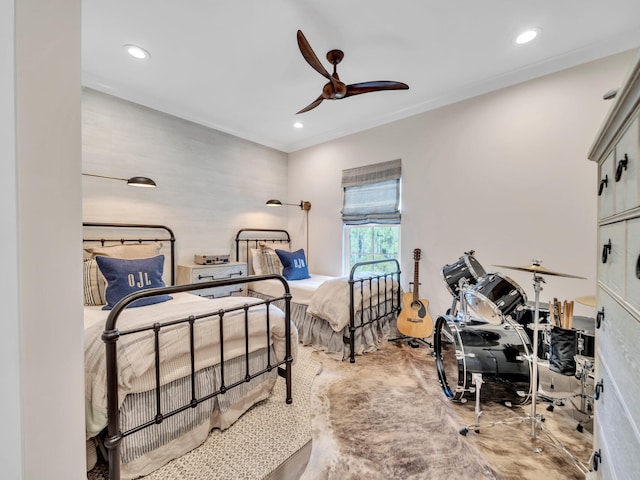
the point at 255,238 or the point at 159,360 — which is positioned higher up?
the point at 255,238

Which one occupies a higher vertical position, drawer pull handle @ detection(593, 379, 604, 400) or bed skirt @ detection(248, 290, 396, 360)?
drawer pull handle @ detection(593, 379, 604, 400)

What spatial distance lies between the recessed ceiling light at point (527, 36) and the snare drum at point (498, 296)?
186 centimetres

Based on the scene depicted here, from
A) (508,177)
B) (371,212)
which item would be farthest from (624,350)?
(371,212)

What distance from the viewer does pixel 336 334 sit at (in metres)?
2.71

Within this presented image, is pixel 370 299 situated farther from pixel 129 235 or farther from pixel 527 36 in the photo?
pixel 129 235

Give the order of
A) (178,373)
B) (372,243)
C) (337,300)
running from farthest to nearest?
(372,243)
(337,300)
(178,373)

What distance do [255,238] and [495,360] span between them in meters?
→ 3.32

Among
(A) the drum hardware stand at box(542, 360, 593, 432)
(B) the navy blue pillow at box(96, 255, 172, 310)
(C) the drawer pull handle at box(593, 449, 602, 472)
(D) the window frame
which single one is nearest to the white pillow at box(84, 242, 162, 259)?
(B) the navy blue pillow at box(96, 255, 172, 310)

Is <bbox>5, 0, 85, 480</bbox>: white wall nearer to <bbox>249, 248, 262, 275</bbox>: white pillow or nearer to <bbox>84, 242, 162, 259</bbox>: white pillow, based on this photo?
<bbox>84, 242, 162, 259</bbox>: white pillow

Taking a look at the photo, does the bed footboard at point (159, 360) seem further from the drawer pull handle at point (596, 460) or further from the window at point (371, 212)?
the window at point (371, 212)

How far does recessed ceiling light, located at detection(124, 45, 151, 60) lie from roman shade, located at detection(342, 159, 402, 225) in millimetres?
2496

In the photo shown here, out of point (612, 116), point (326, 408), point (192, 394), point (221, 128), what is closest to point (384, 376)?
point (326, 408)

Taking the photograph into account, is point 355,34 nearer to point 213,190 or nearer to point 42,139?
point 42,139

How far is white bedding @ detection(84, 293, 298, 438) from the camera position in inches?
46.0
